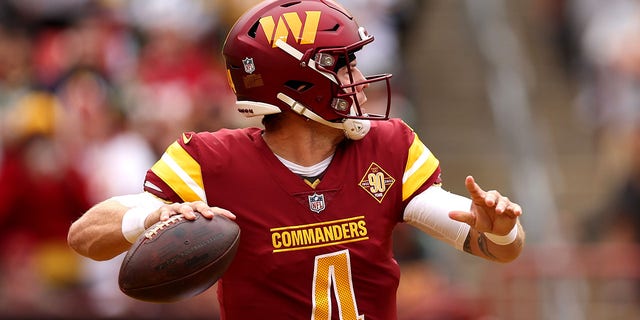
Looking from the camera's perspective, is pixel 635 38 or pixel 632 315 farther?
pixel 635 38

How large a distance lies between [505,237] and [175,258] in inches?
49.8

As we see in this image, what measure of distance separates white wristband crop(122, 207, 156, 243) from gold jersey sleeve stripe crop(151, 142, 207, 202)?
0.16 meters

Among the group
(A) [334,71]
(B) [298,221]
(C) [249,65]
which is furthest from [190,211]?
(A) [334,71]

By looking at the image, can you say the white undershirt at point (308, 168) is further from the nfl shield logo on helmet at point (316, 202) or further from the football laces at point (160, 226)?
the football laces at point (160, 226)

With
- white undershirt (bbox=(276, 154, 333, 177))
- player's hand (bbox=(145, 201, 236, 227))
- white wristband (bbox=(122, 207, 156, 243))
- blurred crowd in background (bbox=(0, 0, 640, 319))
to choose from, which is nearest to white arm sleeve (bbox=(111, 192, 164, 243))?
white wristband (bbox=(122, 207, 156, 243))

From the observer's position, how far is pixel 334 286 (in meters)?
5.14

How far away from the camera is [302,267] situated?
511 centimetres

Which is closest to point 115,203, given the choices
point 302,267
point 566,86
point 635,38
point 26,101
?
point 302,267

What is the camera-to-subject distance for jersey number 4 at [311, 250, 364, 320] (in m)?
5.12

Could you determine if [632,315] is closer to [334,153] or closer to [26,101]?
[26,101]

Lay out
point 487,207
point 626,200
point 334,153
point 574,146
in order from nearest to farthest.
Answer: point 487,207, point 334,153, point 626,200, point 574,146

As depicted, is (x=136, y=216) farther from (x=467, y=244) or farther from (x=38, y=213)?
(x=38, y=213)

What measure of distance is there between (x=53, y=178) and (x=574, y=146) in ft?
17.9

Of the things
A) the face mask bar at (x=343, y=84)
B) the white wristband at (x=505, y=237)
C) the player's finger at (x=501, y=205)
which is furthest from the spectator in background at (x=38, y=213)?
the player's finger at (x=501, y=205)
